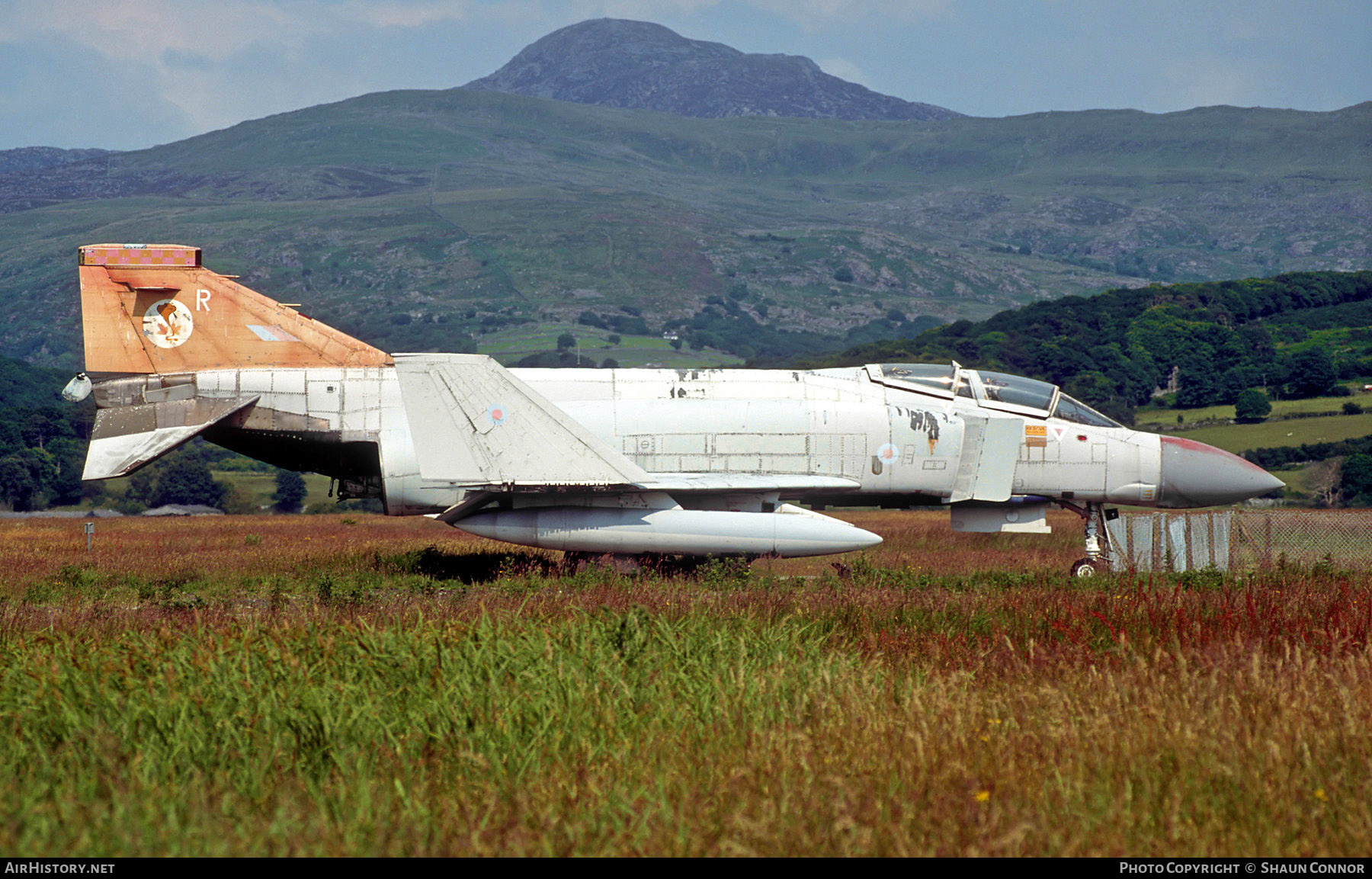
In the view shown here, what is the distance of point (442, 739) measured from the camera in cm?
587

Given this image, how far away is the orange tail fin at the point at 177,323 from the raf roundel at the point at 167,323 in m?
0.01

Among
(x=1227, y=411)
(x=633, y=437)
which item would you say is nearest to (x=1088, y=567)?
(x=633, y=437)

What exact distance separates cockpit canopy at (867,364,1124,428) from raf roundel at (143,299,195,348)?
9825mm

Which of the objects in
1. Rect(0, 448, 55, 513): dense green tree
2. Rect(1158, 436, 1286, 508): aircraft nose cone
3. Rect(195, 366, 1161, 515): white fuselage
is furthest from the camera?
Rect(0, 448, 55, 513): dense green tree

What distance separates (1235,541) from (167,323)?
1675 cm

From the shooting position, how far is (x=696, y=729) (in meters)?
6.06

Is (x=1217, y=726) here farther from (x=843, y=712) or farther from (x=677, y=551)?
(x=677, y=551)

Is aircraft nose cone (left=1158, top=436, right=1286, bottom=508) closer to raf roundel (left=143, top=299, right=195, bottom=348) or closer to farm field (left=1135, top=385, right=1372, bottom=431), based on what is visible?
raf roundel (left=143, top=299, right=195, bottom=348)

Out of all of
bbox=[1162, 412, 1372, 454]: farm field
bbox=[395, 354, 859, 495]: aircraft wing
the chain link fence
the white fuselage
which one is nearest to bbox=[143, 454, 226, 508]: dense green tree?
bbox=[1162, 412, 1372, 454]: farm field

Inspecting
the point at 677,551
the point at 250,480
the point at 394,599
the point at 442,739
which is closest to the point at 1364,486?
the point at 677,551

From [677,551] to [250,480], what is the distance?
85202 mm

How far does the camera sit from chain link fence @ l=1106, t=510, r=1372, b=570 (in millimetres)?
17031

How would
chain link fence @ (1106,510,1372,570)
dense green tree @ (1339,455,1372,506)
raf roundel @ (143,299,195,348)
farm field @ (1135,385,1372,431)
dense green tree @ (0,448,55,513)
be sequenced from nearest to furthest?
raf roundel @ (143,299,195,348)
chain link fence @ (1106,510,1372,570)
dense green tree @ (1339,455,1372,506)
dense green tree @ (0,448,55,513)
farm field @ (1135,385,1372,431)

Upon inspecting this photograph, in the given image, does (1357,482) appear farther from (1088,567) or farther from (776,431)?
(776,431)
